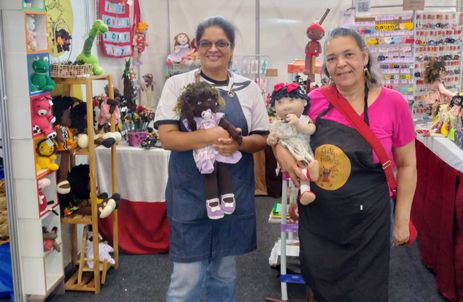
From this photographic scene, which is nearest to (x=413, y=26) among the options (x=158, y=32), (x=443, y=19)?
(x=443, y=19)

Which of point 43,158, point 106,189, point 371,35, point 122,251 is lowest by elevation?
point 122,251

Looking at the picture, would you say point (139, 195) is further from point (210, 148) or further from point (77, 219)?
point (210, 148)

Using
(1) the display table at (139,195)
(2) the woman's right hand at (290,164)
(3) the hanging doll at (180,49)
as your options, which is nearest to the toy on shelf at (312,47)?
(1) the display table at (139,195)

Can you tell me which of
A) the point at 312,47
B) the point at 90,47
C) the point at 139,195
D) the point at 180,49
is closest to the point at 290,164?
the point at 312,47

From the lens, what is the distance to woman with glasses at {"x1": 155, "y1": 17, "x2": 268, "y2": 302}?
187cm

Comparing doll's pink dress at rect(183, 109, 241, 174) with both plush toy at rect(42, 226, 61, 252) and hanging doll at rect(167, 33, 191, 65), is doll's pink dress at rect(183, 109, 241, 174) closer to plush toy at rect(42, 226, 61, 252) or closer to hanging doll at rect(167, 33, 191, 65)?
plush toy at rect(42, 226, 61, 252)

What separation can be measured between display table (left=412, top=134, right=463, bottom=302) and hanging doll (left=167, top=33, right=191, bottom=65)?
2.84 m

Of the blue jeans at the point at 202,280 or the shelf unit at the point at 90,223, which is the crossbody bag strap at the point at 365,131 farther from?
the shelf unit at the point at 90,223

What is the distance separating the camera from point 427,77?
4066 millimetres

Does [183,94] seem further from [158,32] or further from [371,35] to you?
[158,32]

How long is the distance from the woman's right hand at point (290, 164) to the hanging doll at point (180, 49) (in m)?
3.67

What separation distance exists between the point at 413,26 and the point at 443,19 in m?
0.34

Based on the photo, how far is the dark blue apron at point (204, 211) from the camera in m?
1.92

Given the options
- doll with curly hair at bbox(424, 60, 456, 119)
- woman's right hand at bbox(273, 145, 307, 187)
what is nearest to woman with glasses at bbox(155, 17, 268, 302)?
woman's right hand at bbox(273, 145, 307, 187)
